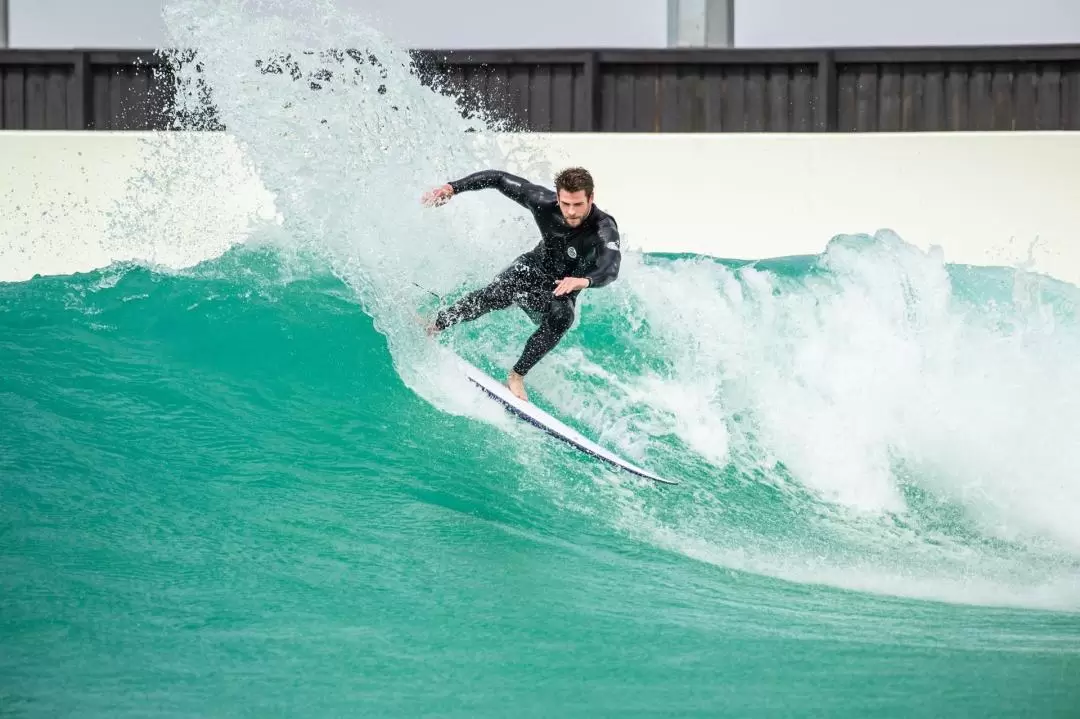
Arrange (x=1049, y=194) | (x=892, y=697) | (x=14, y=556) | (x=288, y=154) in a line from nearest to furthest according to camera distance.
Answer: (x=892, y=697) → (x=14, y=556) → (x=288, y=154) → (x=1049, y=194)

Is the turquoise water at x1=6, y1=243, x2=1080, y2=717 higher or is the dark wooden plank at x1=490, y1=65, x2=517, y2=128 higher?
the dark wooden plank at x1=490, y1=65, x2=517, y2=128

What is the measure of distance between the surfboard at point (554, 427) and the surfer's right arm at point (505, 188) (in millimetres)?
908

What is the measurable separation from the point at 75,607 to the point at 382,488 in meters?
1.44

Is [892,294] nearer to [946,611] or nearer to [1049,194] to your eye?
[1049,194]

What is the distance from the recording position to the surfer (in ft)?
15.3

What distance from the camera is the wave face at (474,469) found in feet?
11.3

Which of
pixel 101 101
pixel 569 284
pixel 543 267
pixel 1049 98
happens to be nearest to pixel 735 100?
pixel 1049 98

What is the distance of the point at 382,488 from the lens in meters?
4.79

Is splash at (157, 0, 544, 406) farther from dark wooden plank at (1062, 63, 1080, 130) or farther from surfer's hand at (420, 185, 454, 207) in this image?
dark wooden plank at (1062, 63, 1080, 130)

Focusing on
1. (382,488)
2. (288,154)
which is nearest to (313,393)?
(382,488)

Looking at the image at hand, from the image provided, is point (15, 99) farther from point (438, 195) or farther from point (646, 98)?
point (438, 195)

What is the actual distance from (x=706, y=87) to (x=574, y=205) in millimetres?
4094

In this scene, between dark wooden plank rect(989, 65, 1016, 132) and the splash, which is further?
dark wooden plank rect(989, 65, 1016, 132)

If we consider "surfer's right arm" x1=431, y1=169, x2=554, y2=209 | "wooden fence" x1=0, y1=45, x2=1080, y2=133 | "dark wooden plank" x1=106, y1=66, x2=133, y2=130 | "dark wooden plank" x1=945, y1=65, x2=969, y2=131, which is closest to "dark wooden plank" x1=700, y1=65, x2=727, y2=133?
"wooden fence" x1=0, y1=45, x2=1080, y2=133
